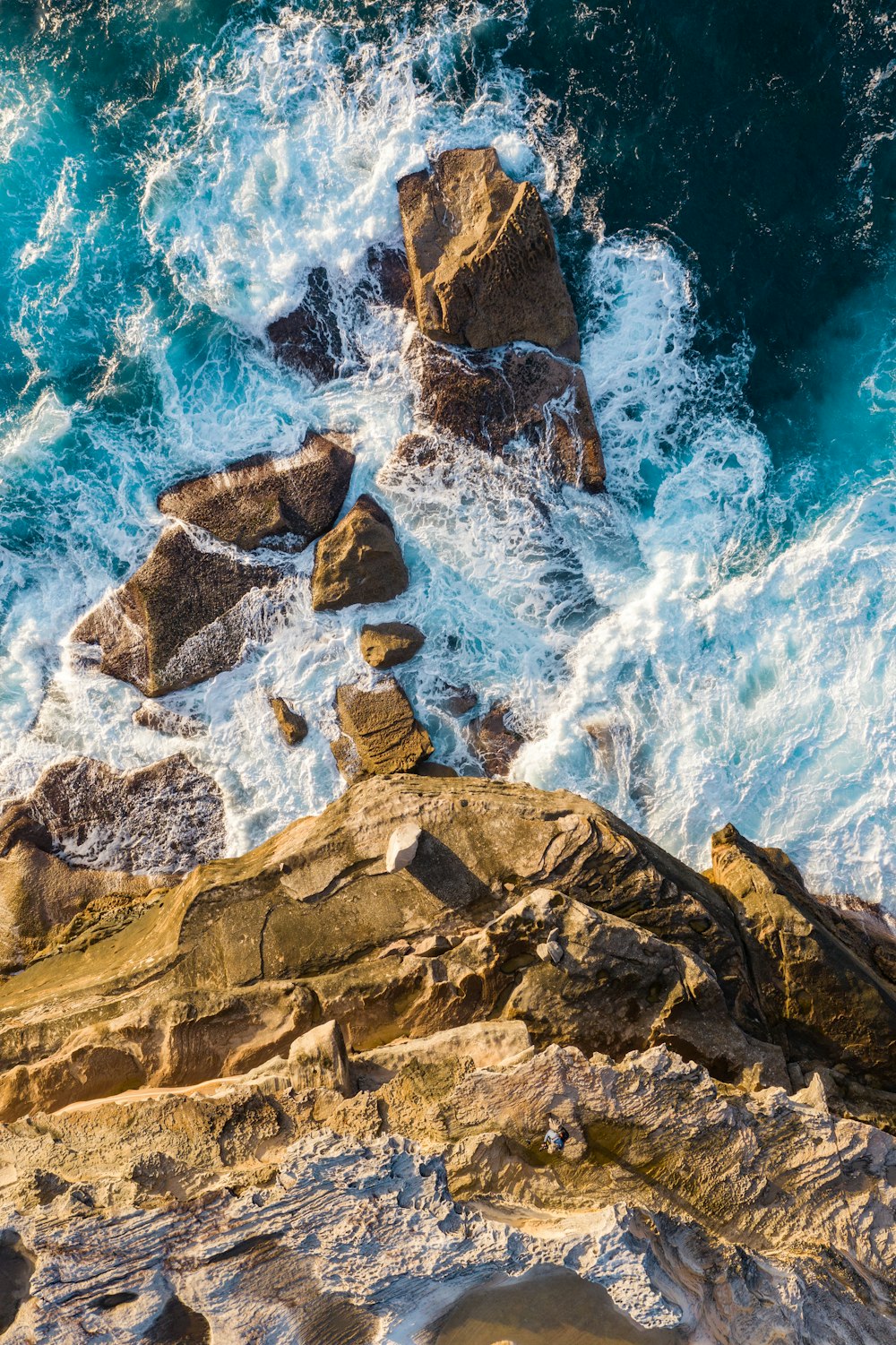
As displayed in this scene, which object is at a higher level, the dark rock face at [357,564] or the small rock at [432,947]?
the dark rock face at [357,564]

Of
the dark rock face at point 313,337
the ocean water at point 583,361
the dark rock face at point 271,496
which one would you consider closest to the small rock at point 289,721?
the ocean water at point 583,361

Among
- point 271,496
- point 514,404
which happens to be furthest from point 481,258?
point 271,496

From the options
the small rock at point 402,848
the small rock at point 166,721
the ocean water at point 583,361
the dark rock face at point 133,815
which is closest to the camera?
the small rock at point 402,848

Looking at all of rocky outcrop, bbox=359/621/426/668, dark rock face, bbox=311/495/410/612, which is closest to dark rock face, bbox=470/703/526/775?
rocky outcrop, bbox=359/621/426/668

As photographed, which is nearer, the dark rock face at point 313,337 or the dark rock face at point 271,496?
the dark rock face at point 271,496

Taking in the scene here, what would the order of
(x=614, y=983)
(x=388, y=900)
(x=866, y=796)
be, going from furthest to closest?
1. (x=866, y=796)
2. (x=388, y=900)
3. (x=614, y=983)

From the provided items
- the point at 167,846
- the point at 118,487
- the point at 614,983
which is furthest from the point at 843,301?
the point at 167,846

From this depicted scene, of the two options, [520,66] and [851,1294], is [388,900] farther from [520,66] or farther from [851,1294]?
[520,66]

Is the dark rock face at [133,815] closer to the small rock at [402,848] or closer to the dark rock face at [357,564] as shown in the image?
the dark rock face at [357,564]
